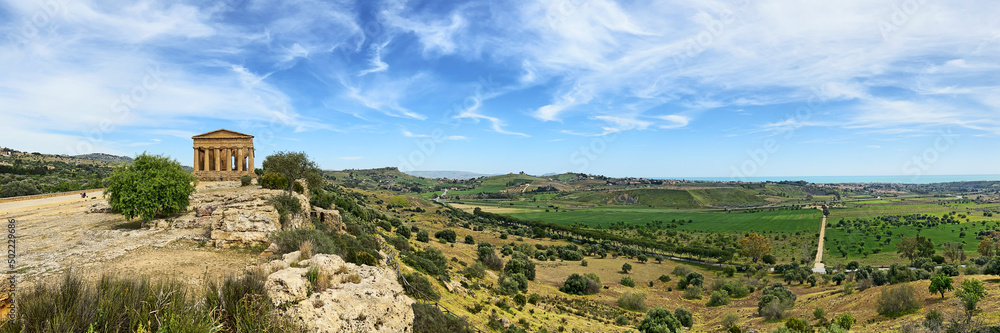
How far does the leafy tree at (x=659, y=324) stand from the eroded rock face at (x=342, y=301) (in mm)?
24022

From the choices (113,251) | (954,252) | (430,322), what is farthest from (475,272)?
(954,252)

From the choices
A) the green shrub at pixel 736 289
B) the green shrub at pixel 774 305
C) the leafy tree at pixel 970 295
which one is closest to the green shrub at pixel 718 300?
the green shrub at pixel 736 289

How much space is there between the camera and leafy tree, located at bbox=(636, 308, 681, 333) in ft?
86.3

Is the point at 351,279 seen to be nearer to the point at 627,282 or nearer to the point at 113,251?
the point at 113,251

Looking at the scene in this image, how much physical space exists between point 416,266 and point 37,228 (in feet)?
60.7

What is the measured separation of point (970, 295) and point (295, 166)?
46229 mm

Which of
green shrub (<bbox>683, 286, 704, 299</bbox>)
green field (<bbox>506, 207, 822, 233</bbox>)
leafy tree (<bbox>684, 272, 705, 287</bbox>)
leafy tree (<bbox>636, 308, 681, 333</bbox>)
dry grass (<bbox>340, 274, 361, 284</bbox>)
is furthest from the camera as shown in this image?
green field (<bbox>506, 207, 822, 233</bbox>)

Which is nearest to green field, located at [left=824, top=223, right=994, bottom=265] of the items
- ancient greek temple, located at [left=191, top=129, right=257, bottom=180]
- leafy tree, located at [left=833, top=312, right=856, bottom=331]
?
leafy tree, located at [left=833, top=312, right=856, bottom=331]

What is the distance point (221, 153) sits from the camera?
144 feet

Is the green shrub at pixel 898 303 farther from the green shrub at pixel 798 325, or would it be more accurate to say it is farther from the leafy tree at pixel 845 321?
the green shrub at pixel 798 325

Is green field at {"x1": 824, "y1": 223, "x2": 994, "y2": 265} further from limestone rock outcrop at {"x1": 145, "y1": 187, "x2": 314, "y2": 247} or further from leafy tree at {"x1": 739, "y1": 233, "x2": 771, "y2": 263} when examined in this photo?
limestone rock outcrop at {"x1": 145, "y1": 187, "x2": 314, "y2": 247}

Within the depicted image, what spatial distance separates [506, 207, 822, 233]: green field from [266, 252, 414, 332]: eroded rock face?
4138 inches

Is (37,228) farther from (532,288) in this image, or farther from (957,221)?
(957,221)

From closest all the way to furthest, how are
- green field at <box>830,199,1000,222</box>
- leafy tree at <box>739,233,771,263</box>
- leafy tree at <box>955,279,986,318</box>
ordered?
leafy tree at <box>955,279,986,318</box>, leafy tree at <box>739,233,771,263</box>, green field at <box>830,199,1000,222</box>
